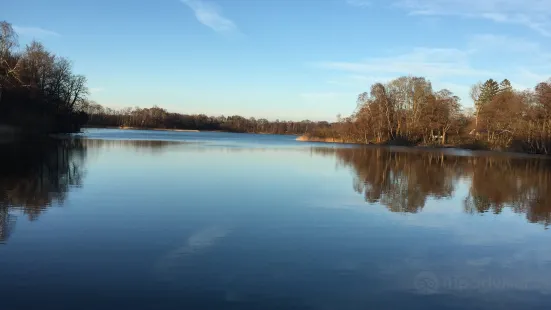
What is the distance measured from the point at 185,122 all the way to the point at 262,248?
16600cm

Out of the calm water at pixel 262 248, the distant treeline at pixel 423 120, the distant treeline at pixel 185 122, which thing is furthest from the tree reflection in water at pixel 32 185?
the distant treeline at pixel 185 122

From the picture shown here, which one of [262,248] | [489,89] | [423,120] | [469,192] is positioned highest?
[489,89]

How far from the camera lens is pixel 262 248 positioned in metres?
7.85

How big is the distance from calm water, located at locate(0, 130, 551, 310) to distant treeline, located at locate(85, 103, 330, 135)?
5617 inches

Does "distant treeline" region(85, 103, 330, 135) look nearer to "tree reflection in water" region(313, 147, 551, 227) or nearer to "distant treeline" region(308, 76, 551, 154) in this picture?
"distant treeline" region(308, 76, 551, 154)

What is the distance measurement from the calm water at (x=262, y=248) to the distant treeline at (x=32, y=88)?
3062 cm

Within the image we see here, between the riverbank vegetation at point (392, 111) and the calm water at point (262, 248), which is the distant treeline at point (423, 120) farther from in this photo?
the calm water at point (262, 248)

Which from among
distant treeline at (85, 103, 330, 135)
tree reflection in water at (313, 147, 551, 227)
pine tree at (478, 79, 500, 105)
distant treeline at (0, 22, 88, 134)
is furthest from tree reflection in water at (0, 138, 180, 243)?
distant treeline at (85, 103, 330, 135)

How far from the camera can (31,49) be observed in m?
47.3

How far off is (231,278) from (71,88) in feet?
228

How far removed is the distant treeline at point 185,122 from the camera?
518ft

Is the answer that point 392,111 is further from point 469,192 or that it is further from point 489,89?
point 469,192

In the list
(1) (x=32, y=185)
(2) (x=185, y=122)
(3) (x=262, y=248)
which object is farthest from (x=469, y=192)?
(2) (x=185, y=122)

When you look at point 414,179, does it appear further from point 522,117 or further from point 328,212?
point 522,117
